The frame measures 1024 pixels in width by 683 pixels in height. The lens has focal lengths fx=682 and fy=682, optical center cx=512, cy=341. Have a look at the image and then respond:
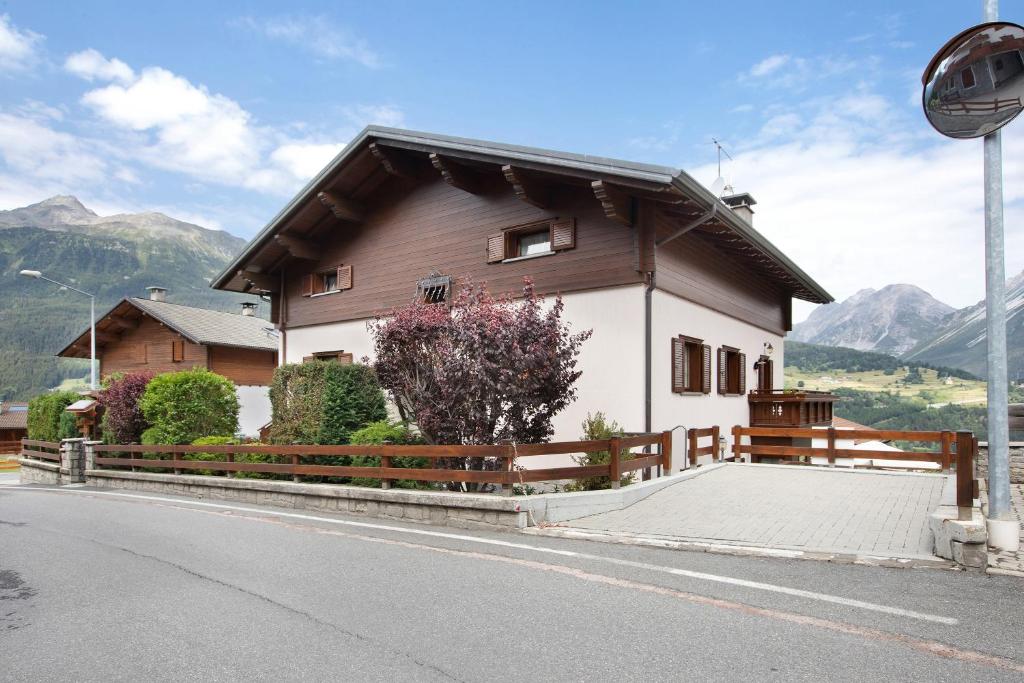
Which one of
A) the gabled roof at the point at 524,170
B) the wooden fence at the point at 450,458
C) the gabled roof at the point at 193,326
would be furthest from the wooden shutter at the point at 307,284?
the gabled roof at the point at 193,326

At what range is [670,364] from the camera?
13844mm

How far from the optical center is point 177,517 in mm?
10469

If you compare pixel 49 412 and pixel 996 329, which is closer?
pixel 996 329

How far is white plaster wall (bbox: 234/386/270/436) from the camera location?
92.2 ft

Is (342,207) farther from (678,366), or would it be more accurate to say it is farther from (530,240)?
(678,366)

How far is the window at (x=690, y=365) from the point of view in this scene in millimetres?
14023

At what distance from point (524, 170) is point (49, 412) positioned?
1984 centimetres

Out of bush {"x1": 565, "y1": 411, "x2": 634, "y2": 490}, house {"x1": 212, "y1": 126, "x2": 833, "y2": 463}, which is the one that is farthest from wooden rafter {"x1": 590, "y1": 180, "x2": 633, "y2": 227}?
bush {"x1": 565, "y1": 411, "x2": 634, "y2": 490}

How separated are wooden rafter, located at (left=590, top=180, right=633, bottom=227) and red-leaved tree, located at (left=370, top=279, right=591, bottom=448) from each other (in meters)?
2.62

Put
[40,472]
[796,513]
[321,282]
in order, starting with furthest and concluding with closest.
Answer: [40,472], [321,282], [796,513]

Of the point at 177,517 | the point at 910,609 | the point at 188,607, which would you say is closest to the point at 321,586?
the point at 188,607

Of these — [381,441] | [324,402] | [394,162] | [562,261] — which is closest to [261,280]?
[394,162]

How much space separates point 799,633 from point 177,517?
920 centimetres

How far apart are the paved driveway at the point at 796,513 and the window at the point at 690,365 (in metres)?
2.32
